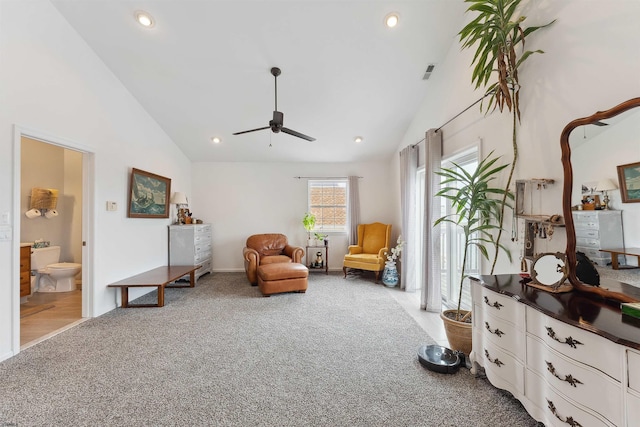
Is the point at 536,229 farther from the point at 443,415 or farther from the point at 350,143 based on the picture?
the point at 350,143

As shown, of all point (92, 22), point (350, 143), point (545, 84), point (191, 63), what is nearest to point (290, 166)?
point (350, 143)

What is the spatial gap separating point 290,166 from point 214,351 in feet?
13.5

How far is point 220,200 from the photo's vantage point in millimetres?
5715

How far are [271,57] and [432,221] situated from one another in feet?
9.25

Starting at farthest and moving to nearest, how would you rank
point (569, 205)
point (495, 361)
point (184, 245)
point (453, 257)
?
point (184, 245), point (453, 257), point (495, 361), point (569, 205)

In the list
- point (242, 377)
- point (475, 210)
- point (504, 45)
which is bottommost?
point (242, 377)

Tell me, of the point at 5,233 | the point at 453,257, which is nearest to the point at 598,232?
the point at 453,257

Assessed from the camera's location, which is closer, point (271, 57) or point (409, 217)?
point (271, 57)

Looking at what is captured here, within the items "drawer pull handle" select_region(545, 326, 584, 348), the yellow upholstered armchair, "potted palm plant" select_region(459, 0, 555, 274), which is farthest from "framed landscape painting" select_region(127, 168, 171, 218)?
"drawer pull handle" select_region(545, 326, 584, 348)

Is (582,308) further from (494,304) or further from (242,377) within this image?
(242,377)

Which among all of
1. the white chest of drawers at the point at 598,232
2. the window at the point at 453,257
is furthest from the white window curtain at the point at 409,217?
the white chest of drawers at the point at 598,232

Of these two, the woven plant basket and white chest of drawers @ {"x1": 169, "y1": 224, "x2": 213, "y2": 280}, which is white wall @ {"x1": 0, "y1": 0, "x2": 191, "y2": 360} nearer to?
white chest of drawers @ {"x1": 169, "y1": 224, "x2": 213, "y2": 280}

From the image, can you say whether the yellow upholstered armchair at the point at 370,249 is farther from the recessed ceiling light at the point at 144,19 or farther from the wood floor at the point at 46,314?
the recessed ceiling light at the point at 144,19

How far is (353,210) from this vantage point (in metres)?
5.55
